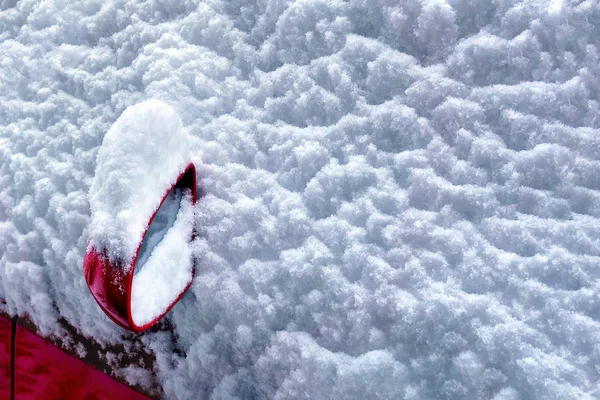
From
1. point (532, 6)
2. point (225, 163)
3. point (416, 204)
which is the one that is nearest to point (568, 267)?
point (416, 204)

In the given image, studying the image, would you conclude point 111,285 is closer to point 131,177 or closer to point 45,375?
point 131,177

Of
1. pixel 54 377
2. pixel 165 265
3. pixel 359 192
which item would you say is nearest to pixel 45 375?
pixel 54 377

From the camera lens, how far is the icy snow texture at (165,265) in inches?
23.2

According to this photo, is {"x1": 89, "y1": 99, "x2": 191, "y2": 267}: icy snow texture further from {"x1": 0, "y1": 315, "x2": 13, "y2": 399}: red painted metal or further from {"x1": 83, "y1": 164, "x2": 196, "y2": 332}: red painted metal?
{"x1": 0, "y1": 315, "x2": 13, "y2": 399}: red painted metal

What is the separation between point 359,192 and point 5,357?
52cm

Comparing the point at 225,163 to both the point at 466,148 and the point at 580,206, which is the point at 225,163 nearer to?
the point at 466,148

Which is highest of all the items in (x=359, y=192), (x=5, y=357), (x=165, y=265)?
(x=359, y=192)

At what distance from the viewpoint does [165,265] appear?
24.4 inches

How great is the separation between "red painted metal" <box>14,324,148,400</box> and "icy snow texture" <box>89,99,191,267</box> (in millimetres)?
231

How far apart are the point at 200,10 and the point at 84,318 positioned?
0.44 metres

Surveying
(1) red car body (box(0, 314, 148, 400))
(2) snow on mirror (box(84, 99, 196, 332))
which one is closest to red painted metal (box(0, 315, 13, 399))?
Answer: (1) red car body (box(0, 314, 148, 400))

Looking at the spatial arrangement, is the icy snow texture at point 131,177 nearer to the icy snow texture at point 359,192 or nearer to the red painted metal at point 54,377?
the icy snow texture at point 359,192

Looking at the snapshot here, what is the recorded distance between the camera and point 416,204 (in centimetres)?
60

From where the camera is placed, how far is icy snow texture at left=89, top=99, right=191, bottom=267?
22.0 inches
